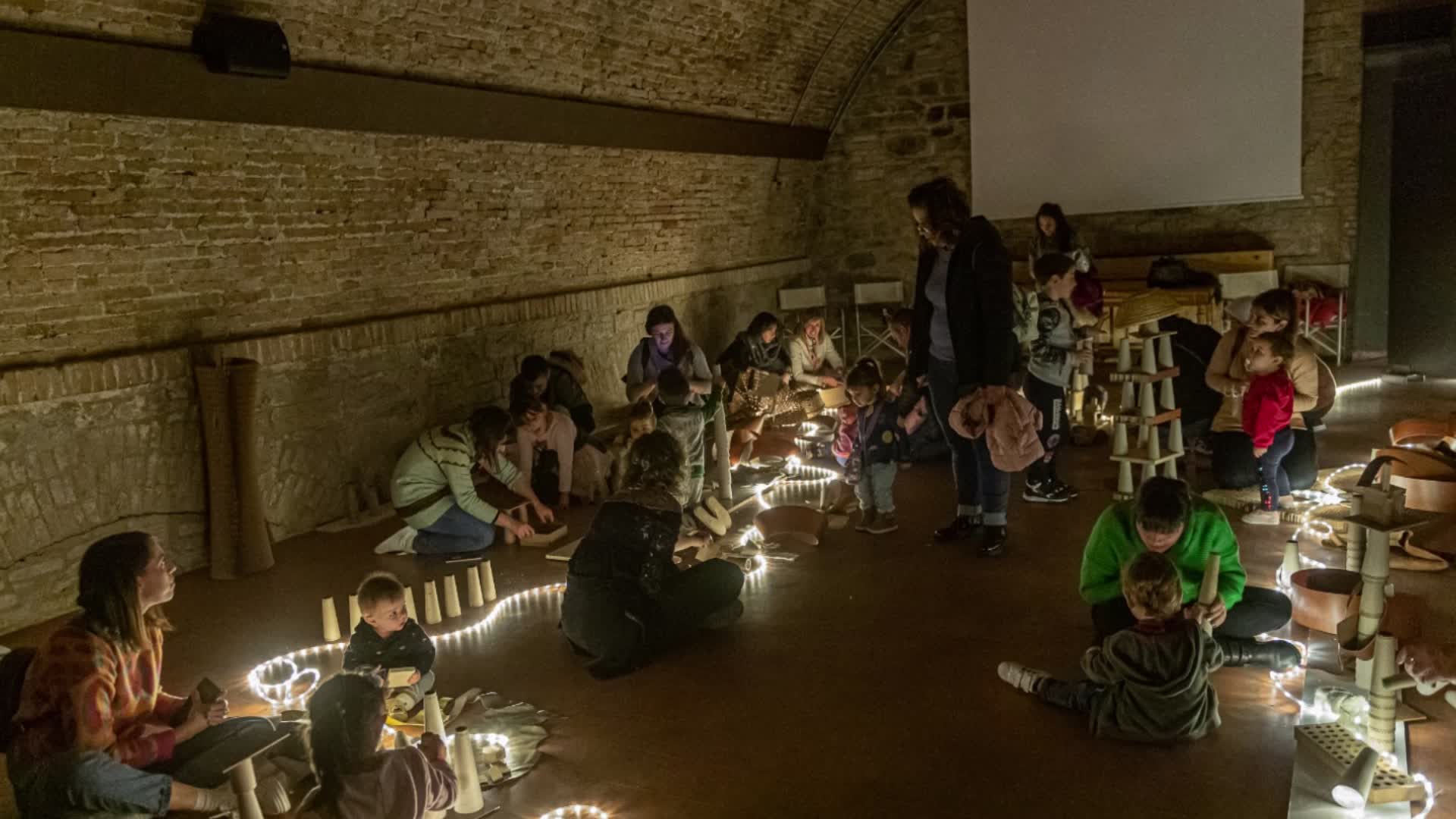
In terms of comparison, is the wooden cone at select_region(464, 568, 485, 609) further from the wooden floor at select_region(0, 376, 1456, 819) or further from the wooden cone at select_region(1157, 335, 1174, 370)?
the wooden cone at select_region(1157, 335, 1174, 370)

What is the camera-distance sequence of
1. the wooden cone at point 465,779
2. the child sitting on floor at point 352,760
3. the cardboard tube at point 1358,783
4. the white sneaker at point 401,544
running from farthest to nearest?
the white sneaker at point 401,544
the wooden cone at point 465,779
the cardboard tube at point 1358,783
the child sitting on floor at point 352,760

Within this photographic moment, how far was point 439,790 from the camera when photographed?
3154 millimetres

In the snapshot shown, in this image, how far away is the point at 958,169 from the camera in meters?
11.9

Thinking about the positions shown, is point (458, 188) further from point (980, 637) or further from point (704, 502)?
point (980, 637)

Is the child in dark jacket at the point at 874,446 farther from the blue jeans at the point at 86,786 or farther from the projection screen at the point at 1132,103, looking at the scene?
the projection screen at the point at 1132,103

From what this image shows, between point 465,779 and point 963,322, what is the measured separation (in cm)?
290

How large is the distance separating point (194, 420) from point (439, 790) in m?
3.41

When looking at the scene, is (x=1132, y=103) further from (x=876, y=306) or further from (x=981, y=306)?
(x=981, y=306)

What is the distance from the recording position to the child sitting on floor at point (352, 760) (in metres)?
2.85

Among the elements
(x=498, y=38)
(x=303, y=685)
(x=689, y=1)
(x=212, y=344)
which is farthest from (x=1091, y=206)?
(x=303, y=685)

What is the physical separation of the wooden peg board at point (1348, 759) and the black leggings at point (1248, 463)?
2738 millimetres

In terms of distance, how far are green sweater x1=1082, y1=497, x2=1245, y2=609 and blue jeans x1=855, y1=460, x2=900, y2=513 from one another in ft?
6.21

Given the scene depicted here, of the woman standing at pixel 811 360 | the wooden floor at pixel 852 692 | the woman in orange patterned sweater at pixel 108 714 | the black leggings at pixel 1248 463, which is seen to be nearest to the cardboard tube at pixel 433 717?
the wooden floor at pixel 852 692

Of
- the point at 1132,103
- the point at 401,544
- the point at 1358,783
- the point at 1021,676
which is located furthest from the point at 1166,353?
the point at 1132,103
